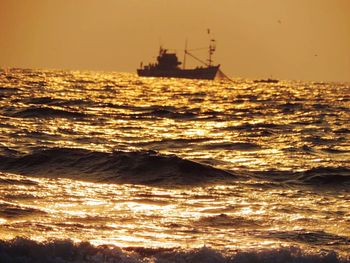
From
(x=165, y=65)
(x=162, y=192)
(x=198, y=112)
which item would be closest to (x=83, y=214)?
(x=162, y=192)

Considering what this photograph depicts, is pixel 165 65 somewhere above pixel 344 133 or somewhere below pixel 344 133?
above

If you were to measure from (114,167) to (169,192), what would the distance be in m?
4.05

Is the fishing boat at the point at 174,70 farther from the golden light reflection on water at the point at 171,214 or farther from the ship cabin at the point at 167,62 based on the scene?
the golden light reflection on water at the point at 171,214

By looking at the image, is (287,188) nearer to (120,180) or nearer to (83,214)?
(120,180)

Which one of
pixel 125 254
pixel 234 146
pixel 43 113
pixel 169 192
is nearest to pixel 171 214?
pixel 169 192

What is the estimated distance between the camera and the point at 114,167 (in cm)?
2117

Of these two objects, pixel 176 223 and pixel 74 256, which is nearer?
pixel 74 256

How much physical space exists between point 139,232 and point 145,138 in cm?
1693

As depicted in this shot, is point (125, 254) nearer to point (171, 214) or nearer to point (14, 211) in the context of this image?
point (171, 214)

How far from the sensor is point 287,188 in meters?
18.6

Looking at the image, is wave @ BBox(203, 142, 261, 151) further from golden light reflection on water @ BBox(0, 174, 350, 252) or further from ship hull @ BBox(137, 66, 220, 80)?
ship hull @ BBox(137, 66, 220, 80)

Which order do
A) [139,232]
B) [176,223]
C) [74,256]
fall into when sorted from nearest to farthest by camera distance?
[74,256], [139,232], [176,223]

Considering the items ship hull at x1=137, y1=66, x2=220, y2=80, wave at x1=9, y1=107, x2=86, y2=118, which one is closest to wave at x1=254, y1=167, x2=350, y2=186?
wave at x1=9, y1=107, x2=86, y2=118

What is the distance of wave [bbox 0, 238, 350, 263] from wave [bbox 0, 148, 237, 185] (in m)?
8.72
